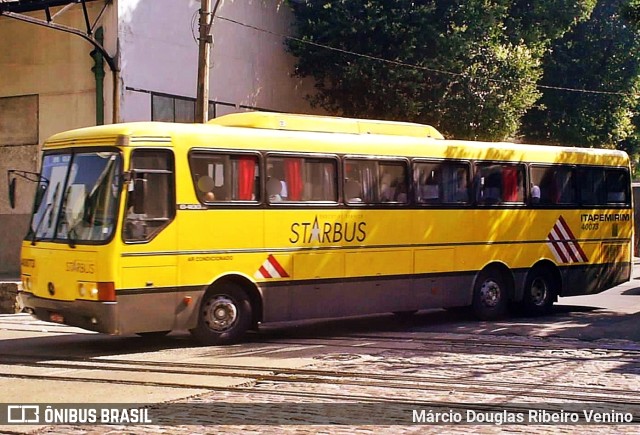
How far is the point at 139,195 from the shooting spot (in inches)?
496

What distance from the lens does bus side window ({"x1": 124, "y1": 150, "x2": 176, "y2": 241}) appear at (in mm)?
12531

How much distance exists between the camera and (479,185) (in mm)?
16906

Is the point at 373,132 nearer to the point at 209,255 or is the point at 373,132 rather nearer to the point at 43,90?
the point at 209,255

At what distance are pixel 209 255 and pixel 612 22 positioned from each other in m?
26.1

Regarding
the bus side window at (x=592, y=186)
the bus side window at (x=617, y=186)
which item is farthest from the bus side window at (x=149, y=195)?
the bus side window at (x=617, y=186)

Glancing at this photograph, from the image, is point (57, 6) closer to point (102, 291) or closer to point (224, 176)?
point (224, 176)

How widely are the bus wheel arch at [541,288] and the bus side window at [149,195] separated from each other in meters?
7.47

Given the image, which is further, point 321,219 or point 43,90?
point 43,90

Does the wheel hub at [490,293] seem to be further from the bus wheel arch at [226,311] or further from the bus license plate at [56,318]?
the bus license plate at [56,318]

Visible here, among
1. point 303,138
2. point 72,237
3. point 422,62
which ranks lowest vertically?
point 72,237

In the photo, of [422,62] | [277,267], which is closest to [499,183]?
[277,267]

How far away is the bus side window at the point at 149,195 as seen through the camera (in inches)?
493

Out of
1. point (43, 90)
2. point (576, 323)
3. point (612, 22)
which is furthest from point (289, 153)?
point (612, 22)

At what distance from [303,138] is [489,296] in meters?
4.71
